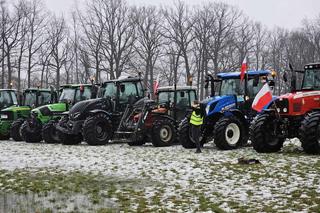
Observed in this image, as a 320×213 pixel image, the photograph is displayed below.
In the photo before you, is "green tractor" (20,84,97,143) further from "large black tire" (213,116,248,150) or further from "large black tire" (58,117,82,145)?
"large black tire" (213,116,248,150)

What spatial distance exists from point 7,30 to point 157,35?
49.9 ft

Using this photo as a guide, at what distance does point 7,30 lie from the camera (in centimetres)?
4216

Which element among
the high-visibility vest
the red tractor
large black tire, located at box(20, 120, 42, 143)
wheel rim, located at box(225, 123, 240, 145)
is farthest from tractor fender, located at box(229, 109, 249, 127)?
large black tire, located at box(20, 120, 42, 143)

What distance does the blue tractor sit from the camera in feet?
47.6

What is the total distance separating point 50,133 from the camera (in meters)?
19.7

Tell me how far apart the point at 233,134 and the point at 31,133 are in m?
9.81

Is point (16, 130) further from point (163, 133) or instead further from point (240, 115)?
point (240, 115)

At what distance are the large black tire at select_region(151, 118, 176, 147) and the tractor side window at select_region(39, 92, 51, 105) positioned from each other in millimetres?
9033

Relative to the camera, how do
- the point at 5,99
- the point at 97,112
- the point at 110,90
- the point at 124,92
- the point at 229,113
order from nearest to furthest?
1. the point at 229,113
2. the point at 97,112
3. the point at 124,92
4. the point at 110,90
5. the point at 5,99

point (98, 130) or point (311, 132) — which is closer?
point (311, 132)

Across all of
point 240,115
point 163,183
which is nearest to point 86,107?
point 240,115

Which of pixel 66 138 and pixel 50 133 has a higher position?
pixel 50 133

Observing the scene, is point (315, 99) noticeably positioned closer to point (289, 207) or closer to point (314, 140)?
point (314, 140)

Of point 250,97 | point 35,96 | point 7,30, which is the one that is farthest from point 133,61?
point 250,97
